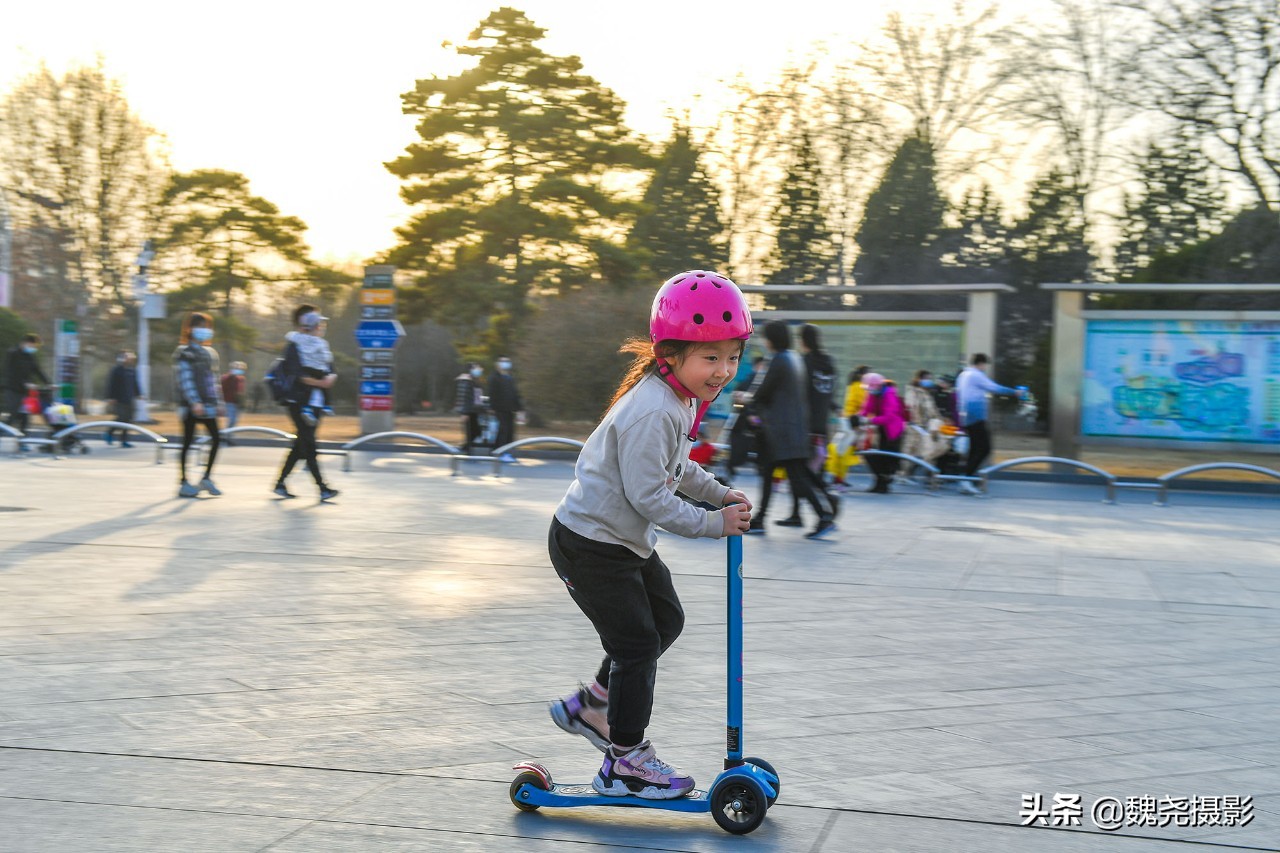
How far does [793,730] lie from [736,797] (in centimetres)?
105

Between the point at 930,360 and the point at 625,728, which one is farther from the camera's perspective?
the point at 930,360

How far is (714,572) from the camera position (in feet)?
27.5

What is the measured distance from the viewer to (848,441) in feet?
49.5

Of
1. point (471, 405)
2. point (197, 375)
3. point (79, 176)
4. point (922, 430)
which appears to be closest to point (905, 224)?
point (471, 405)

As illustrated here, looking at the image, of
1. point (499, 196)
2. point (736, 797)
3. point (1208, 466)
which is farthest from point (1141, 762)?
point (499, 196)

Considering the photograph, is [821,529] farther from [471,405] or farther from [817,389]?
[471,405]

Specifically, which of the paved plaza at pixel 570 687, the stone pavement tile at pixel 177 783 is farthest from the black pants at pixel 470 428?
the stone pavement tile at pixel 177 783

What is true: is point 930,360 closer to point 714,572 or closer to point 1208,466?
point 1208,466

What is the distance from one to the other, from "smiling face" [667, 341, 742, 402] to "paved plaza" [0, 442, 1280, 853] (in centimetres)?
127

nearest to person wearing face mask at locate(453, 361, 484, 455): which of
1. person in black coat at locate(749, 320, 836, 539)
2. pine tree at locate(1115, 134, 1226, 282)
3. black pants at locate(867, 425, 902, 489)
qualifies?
black pants at locate(867, 425, 902, 489)

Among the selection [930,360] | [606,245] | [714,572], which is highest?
[606,245]

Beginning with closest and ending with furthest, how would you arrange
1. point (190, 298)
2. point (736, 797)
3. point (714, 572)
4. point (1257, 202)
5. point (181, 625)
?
1. point (736, 797)
2. point (181, 625)
3. point (714, 572)
4. point (1257, 202)
5. point (190, 298)

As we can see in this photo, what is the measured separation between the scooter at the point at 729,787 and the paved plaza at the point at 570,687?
63 mm

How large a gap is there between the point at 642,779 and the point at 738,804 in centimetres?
30
